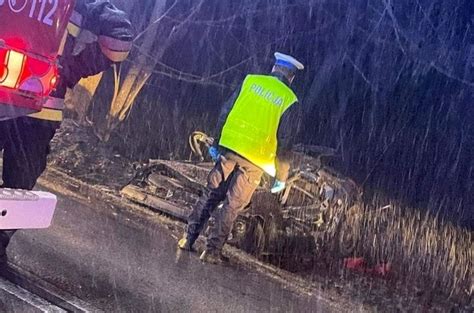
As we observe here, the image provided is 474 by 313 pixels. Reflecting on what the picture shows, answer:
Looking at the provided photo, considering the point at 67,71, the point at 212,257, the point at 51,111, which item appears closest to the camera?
the point at 51,111

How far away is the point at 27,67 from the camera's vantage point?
2.88 meters

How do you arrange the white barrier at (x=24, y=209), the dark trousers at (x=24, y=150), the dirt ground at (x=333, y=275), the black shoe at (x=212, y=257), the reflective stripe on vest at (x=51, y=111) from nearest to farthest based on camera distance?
1. the white barrier at (x=24, y=209)
2. the reflective stripe on vest at (x=51, y=111)
3. the dark trousers at (x=24, y=150)
4. the black shoe at (x=212, y=257)
5. the dirt ground at (x=333, y=275)

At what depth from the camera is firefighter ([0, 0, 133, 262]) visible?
362cm

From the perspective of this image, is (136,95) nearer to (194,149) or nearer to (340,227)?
(194,149)

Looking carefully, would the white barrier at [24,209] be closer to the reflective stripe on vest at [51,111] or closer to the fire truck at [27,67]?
the fire truck at [27,67]

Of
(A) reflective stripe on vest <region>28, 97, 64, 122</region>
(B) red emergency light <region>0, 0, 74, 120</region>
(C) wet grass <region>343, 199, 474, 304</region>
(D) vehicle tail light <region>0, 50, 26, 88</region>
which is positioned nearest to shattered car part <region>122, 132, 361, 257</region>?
(C) wet grass <region>343, 199, 474, 304</region>

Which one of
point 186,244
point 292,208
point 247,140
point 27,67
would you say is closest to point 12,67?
point 27,67

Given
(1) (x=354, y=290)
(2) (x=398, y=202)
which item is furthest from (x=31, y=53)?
(2) (x=398, y=202)

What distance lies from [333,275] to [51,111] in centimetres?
384

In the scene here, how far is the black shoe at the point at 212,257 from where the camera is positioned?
5.78 meters

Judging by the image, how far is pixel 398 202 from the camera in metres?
6.84

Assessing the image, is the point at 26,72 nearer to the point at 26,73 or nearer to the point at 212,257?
the point at 26,73

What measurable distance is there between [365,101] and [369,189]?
87 cm

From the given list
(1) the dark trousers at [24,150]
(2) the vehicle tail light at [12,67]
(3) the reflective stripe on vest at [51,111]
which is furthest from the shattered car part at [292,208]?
(2) the vehicle tail light at [12,67]
